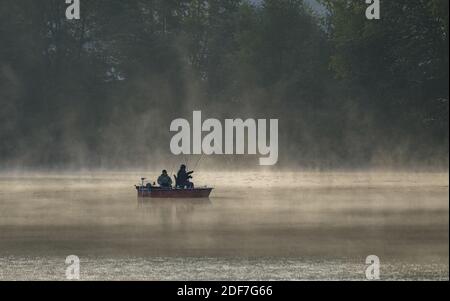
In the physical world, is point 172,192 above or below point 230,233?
above

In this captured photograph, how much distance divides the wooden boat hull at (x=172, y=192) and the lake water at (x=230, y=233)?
0.41 m

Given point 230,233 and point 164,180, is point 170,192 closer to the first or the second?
point 164,180

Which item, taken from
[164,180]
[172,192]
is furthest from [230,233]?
[164,180]

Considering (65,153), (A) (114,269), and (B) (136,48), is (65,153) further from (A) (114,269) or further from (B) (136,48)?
(A) (114,269)

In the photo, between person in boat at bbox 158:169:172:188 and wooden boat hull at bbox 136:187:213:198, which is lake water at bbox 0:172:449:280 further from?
person in boat at bbox 158:169:172:188

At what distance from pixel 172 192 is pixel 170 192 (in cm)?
7

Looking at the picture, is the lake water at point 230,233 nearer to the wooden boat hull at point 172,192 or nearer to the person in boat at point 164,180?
the wooden boat hull at point 172,192

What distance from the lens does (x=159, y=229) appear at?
3572 cm

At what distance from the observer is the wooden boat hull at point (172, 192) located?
151 feet

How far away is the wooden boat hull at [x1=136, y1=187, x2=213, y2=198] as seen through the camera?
46062 mm

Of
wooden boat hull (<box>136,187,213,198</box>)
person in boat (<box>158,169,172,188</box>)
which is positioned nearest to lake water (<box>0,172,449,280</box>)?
wooden boat hull (<box>136,187,213,198</box>)

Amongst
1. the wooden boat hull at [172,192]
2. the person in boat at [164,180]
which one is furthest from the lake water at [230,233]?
the person in boat at [164,180]

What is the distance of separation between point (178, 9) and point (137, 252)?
65.1 metres

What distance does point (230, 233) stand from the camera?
34.3m
